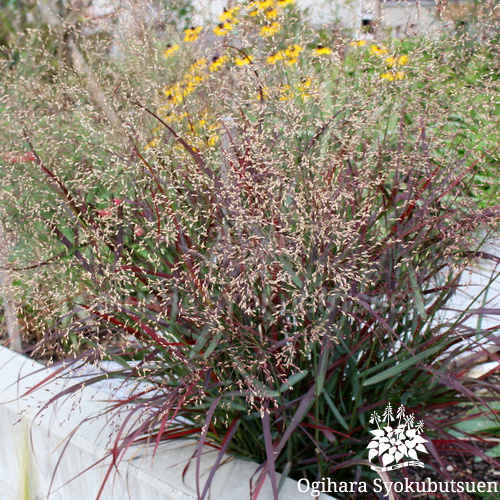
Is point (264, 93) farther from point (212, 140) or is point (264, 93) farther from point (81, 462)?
point (81, 462)

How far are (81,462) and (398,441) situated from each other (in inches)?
35.6

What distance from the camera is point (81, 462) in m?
1.70

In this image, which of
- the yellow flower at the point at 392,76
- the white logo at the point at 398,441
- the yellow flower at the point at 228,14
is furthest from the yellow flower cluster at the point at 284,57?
the white logo at the point at 398,441

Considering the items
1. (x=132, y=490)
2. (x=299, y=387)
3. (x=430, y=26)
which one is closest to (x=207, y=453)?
(x=132, y=490)

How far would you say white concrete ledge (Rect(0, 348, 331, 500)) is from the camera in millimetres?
1492

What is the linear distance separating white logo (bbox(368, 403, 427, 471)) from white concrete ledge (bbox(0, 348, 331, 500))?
170mm

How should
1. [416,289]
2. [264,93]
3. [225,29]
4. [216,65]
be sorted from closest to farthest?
[416,289], [264,93], [225,29], [216,65]

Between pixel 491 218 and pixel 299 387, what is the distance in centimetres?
64

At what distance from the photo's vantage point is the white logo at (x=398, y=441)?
1436mm

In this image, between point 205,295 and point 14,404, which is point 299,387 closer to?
point 205,295

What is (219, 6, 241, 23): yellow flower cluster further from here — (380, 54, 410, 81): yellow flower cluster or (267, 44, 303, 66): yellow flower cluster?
→ (380, 54, 410, 81): yellow flower cluster

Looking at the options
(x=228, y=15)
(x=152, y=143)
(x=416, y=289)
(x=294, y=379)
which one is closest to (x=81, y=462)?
(x=294, y=379)

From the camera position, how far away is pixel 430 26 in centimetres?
177

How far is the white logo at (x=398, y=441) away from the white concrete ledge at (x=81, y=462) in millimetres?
170
